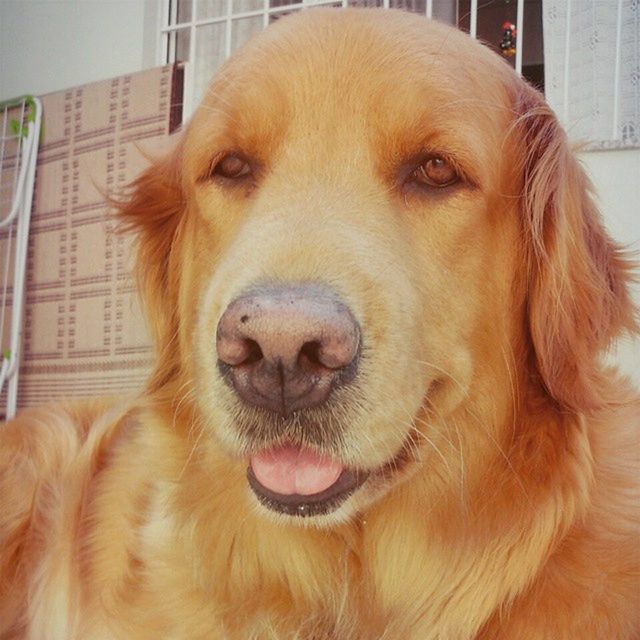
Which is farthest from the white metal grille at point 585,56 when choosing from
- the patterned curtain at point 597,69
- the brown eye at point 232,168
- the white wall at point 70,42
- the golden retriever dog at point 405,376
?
the white wall at point 70,42

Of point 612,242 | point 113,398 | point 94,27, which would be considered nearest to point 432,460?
point 612,242

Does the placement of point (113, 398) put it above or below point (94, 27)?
below

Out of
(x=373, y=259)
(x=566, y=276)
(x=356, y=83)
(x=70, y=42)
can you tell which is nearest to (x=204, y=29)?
(x=70, y=42)

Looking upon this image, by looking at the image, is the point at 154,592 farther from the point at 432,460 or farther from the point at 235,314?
the point at 235,314

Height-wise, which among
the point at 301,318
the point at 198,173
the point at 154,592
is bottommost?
the point at 154,592

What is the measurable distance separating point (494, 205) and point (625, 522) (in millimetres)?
717

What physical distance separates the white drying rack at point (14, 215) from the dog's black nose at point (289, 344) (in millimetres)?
3123

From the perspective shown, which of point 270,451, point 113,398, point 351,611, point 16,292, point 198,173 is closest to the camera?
point 270,451

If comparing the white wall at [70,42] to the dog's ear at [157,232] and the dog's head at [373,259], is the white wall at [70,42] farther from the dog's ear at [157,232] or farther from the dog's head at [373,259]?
the dog's head at [373,259]

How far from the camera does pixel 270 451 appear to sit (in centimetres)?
129

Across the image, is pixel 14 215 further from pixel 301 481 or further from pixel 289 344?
pixel 289 344

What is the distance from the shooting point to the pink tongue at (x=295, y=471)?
1278 millimetres

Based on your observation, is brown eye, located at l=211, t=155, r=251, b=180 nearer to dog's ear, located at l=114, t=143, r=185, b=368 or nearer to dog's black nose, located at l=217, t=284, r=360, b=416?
dog's ear, located at l=114, t=143, r=185, b=368

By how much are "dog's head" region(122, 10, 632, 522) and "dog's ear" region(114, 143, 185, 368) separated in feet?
0.36
